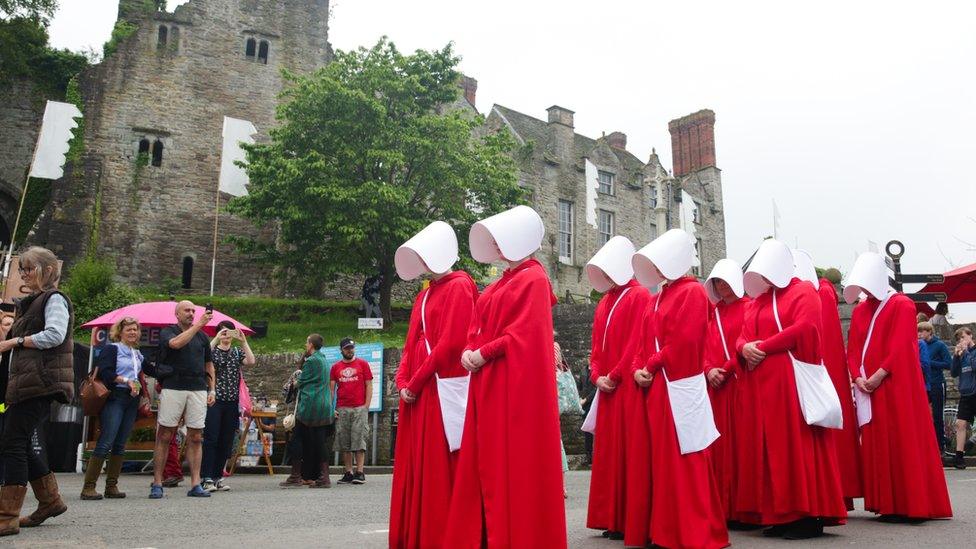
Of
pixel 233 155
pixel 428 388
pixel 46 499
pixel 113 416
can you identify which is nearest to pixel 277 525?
pixel 46 499

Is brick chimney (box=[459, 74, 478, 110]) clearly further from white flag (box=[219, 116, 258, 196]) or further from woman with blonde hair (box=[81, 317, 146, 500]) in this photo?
woman with blonde hair (box=[81, 317, 146, 500])

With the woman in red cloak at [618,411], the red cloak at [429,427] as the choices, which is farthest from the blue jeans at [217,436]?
the woman in red cloak at [618,411]

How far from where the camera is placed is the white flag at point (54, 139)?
31.2m

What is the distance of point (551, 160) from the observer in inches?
1542

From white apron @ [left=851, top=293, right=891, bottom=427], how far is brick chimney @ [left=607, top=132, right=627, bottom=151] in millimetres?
42364

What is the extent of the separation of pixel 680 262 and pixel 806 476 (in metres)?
1.84

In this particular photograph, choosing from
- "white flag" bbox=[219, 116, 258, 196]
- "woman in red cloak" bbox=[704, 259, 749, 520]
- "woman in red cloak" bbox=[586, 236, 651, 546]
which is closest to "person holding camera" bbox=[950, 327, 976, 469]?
"woman in red cloak" bbox=[704, 259, 749, 520]

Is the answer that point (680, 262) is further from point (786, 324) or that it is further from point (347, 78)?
point (347, 78)

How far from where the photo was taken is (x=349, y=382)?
11.9m

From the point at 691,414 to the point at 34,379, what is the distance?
4.99 m

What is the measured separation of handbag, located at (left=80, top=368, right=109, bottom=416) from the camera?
28.0 ft

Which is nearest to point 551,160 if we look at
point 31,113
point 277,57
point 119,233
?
point 277,57

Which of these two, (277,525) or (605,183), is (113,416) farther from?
(605,183)

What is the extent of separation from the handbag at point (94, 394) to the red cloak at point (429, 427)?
194 inches
